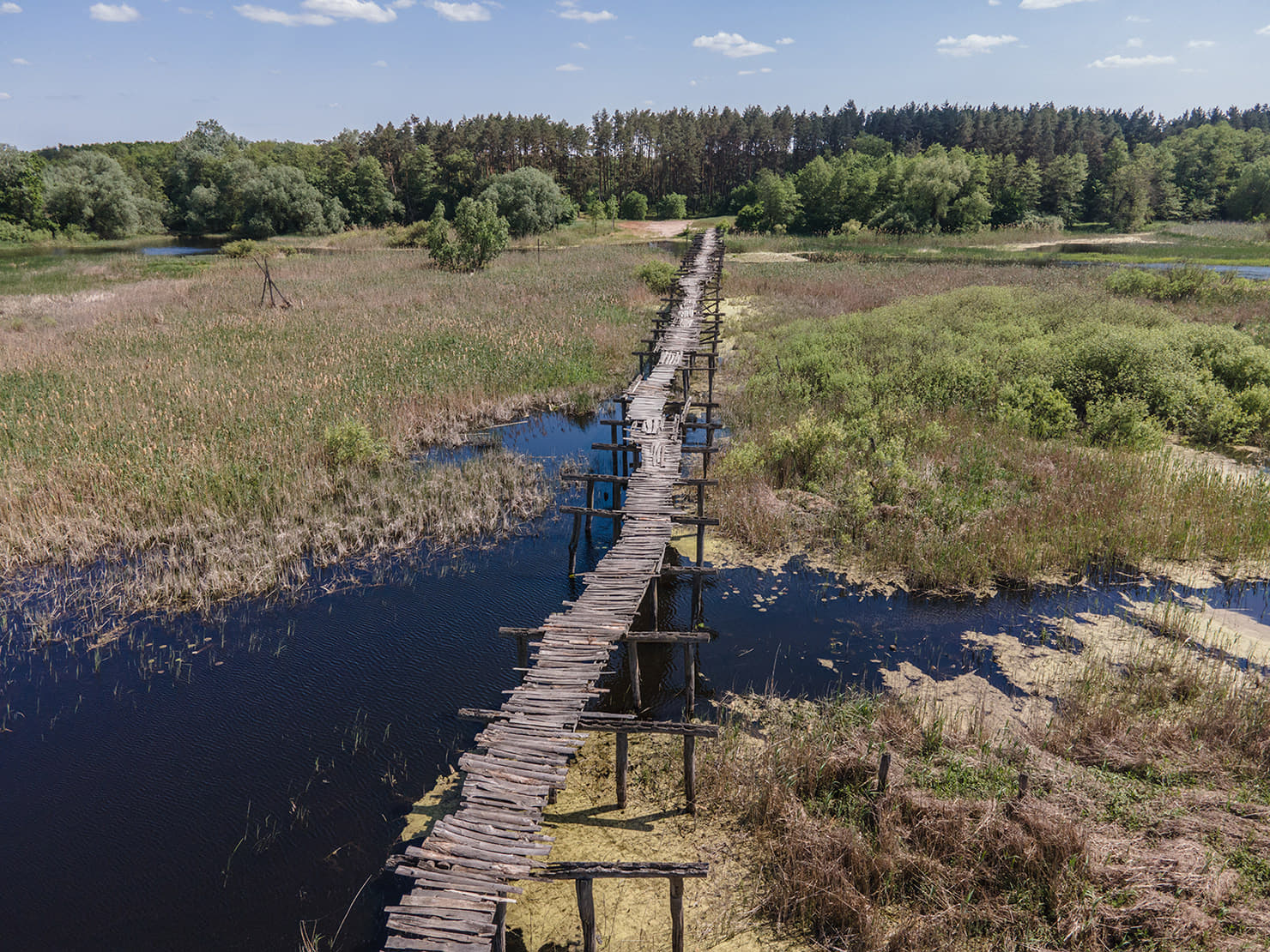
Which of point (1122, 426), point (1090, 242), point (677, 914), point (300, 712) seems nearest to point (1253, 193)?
point (1090, 242)

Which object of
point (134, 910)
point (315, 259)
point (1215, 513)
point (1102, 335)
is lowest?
point (134, 910)

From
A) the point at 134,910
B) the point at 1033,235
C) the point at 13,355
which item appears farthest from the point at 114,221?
the point at 1033,235

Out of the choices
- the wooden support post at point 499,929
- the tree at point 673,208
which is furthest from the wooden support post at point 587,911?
the tree at point 673,208

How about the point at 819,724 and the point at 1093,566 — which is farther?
the point at 1093,566

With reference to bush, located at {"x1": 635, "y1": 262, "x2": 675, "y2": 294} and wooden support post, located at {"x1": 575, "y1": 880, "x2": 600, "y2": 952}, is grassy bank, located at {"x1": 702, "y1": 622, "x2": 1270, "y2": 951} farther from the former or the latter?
bush, located at {"x1": 635, "y1": 262, "x2": 675, "y2": 294}

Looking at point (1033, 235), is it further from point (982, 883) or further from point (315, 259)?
point (982, 883)

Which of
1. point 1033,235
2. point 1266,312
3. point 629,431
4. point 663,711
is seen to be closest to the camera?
point 663,711
